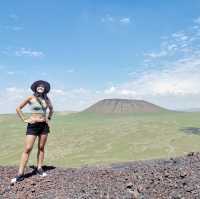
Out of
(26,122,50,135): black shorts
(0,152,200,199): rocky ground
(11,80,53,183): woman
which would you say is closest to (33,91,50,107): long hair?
(11,80,53,183): woman

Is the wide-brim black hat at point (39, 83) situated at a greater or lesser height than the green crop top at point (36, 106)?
greater

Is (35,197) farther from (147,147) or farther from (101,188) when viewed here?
(147,147)

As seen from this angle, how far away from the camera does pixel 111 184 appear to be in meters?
11.0

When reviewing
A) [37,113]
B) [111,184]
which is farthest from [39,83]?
[111,184]

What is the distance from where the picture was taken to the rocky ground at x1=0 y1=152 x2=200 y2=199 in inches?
386

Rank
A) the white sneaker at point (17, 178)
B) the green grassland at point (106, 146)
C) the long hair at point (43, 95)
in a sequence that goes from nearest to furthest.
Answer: the long hair at point (43, 95) → the white sneaker at point (17, 178) → the green grassland at point (106, 146)

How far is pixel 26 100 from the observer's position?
455 inches

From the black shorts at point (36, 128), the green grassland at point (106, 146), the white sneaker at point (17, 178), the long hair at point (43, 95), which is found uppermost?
the long hair at point (43, 95)

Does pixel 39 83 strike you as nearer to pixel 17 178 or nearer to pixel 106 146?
pixel 17 178

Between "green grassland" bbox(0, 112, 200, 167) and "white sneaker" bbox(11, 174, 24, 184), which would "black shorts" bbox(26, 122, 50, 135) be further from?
"green grassland" bbox(0, 112, 200, 167)

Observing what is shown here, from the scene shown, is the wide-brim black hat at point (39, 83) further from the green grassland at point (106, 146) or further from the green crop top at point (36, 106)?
the green grassland at point (106, 146)

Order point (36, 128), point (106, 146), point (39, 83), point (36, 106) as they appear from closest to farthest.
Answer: point (36, 106)
point (39, 83)
point (36, 128)
point (106, 146)

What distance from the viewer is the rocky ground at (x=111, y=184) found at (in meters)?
9.81

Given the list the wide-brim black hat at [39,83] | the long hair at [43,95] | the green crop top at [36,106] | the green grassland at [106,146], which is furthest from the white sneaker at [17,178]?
the green grassland at [106,146]
